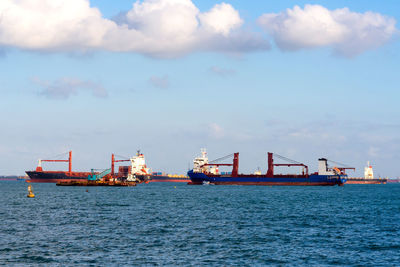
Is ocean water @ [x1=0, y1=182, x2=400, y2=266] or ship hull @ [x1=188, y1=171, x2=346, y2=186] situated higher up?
→ ship hull @ [x1=188, y1=171, x2=346, y2=186]

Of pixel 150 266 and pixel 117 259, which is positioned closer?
pixel 150 266

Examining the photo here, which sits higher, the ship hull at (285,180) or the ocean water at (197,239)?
the ship hull at (285,180)

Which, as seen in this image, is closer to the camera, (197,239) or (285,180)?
(197,239)

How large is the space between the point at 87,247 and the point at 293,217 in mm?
30297

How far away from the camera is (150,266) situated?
2936 cm

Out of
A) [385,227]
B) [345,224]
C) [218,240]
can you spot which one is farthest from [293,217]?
[218,240]

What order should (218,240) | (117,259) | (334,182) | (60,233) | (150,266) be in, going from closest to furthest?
1. (150,266)
2. (117,259)
3. (218,240)
4. (60,233)
5. (334,182)

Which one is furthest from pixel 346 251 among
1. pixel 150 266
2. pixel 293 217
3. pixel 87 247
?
pixel 293 217

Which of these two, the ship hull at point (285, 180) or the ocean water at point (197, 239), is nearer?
the ocean water at point (197, 239)

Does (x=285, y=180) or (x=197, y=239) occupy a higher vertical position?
(x=285, y=180)

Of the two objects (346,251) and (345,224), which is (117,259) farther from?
(345,224)

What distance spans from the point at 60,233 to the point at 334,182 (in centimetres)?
14789

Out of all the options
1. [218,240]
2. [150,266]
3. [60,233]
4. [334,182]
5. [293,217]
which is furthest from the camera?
[334,182]

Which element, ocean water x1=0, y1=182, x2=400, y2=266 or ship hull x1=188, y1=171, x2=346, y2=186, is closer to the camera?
ocean water x1=0, y1=182, x2=400, y2=266
